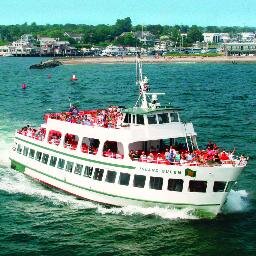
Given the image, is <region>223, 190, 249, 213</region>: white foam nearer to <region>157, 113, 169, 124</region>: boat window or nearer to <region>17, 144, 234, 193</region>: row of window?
<region>17, 144, 234, 193</region>: row of window

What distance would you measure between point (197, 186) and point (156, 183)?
2643 mm

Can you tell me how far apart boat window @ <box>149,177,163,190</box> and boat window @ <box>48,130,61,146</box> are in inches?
397

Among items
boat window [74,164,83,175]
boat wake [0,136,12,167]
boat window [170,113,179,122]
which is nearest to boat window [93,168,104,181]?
boat window [74,164,83,175]

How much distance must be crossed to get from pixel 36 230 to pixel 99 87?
88.5 meters

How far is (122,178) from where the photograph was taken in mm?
35875

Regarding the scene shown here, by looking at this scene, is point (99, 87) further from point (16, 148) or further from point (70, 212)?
point (70, 212)

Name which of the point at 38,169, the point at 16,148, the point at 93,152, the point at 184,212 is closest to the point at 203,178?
the point at 184,212

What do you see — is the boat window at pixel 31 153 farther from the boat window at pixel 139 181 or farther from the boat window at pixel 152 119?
the boat window at pixel 139 181

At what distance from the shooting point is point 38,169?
43.0 metres

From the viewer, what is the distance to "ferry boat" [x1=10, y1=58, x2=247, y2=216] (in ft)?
111

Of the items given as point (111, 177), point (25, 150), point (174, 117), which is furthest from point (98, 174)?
point (25, 150)

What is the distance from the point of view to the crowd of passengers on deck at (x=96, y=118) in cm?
3881

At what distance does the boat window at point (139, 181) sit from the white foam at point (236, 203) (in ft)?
19.2

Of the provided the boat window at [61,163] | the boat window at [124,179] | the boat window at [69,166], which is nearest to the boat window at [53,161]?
the boat window at [61,163]
